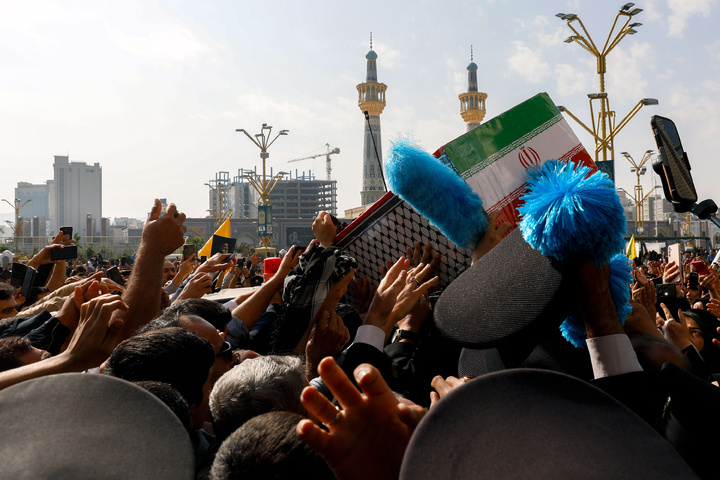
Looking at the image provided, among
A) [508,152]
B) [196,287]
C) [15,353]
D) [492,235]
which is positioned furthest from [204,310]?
[508,152]

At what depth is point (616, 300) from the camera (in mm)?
1749

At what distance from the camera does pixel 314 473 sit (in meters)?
1.21

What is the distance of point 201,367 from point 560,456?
1.49m

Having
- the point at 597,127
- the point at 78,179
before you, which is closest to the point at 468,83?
the point at 597,127

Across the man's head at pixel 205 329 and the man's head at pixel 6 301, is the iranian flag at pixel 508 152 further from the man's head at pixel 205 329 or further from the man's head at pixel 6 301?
the man's head at pixel 6 301

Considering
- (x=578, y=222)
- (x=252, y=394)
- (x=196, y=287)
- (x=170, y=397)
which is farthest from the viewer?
(x=196, y=287)

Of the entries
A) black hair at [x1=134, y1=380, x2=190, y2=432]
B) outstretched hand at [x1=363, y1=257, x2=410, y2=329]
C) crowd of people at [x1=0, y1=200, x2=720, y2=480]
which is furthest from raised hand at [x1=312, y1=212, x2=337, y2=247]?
black hair at [x1=134, y1=380, x2=190, y2=432]

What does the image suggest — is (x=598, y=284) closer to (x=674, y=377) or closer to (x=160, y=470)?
(x=674, y=377)

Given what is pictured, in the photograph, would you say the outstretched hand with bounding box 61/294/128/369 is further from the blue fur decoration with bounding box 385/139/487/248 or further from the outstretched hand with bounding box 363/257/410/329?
the blue fur decoration with bounding box 385/139/487/248

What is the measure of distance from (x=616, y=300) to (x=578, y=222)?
16.6 inches

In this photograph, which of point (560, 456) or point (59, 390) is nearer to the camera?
point (560, 456)

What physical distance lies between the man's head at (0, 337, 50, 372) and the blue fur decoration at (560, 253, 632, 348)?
2.62 meters

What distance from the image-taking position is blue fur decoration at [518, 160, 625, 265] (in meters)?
1.49

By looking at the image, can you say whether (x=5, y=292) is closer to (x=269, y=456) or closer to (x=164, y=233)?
(x=164, y=233)
